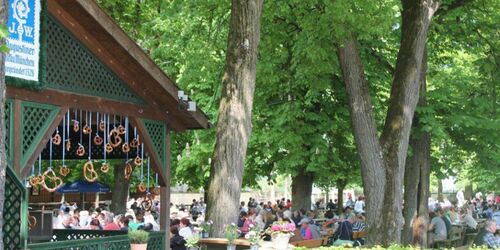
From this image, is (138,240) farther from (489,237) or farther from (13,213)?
(489,237)

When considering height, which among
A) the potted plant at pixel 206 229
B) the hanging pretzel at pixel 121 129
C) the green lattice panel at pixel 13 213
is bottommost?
the potted plant at pixel 206 229

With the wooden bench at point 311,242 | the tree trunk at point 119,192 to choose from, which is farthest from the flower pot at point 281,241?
the tree trunk at point 119,192

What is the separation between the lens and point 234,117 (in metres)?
12.7

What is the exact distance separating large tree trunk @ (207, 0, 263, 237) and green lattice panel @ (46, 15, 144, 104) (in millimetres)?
1992

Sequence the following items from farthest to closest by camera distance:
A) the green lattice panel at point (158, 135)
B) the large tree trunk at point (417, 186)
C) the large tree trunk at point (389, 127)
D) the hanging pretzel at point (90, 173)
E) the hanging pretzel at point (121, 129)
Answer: the large tree trunk at point (417, 186)
the large tree trunk at point (389, 127)
the hanging pretzel at point (121, 129)
the green lattice panel at point (158, 135)
the hanging pretzel at point (90, 173)

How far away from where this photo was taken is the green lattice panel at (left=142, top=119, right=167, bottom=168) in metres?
14.2

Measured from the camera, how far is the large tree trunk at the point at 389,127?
1650 centimetres

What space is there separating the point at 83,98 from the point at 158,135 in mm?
2363

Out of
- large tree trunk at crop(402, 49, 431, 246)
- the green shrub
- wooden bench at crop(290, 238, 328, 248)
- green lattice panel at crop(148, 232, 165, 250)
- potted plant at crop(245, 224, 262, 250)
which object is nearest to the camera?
potted plant at crop(245, 224, 262, 250)

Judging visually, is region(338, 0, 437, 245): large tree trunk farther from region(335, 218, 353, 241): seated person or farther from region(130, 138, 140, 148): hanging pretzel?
region(130, 138, 140, 148): hanging pretzel

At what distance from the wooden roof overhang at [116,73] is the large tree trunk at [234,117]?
1.54 meters

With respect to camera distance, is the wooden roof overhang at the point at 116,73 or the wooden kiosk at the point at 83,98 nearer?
the wooden kiosk at the point at 83,98

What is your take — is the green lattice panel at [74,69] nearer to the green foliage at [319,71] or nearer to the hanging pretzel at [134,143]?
the hanging pretzel at [134,143]

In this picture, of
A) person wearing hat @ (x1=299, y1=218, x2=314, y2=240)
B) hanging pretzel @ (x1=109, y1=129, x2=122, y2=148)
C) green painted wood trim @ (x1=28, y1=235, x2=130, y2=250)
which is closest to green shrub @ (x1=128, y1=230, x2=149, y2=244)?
green painted wood trim @ (x1=28, y1=235, x2=130, y2=250)
